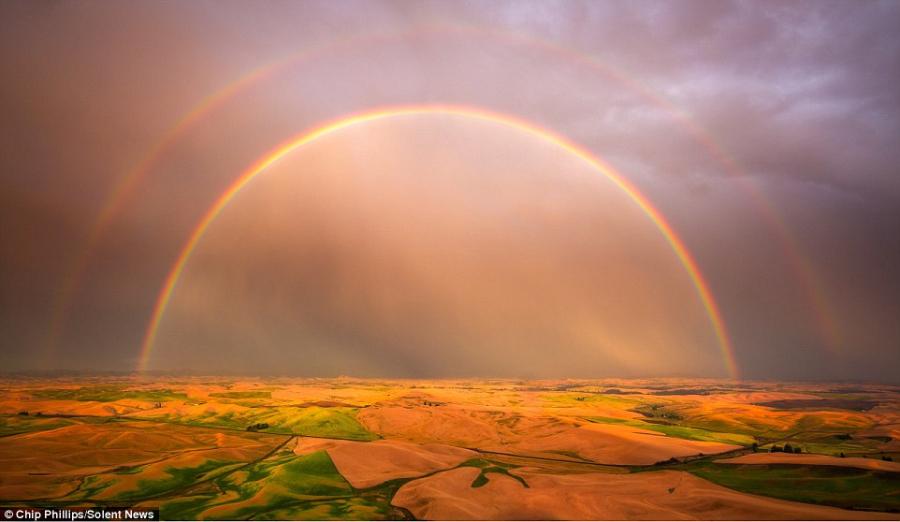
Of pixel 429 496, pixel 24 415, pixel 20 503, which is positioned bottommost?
pixel 429 496

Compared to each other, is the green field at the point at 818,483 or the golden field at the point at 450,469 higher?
the golden field at the point at 450,469

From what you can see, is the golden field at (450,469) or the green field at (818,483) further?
the golden field at (450,469)

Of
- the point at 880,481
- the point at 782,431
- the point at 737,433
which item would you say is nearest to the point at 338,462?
the point at 880,481

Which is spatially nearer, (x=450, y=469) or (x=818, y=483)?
(x=818, y=483)

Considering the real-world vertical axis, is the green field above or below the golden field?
below

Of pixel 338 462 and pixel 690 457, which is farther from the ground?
pixel 338 462

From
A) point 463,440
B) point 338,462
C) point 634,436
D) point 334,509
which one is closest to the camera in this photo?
point 334,509

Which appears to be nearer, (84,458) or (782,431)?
(84,458)

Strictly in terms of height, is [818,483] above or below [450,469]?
below

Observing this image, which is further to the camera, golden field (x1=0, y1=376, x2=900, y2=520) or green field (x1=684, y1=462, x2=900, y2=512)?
golden field (x1=0, y1=376, x2=900, y2=520)

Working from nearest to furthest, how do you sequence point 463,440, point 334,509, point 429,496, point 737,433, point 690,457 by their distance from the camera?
point 334,509
point 429,496
point 690,457
point 463,440
point 737,433

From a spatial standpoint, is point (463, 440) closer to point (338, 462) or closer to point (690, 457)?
point (338, 462)
